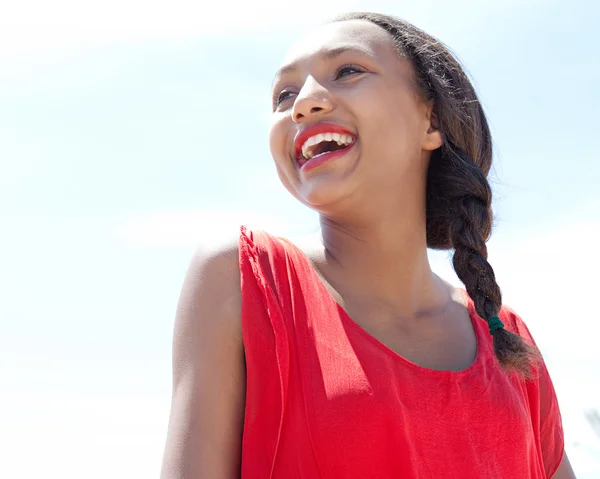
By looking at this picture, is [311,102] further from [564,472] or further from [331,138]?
[564,472]

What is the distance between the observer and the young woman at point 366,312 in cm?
203

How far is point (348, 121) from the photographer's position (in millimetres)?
2348

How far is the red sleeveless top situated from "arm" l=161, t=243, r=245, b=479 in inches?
1.4

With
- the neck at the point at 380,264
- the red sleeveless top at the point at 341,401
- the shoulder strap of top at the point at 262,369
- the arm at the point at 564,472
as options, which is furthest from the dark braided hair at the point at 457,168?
the shoulder strap of top at the point at 262,369

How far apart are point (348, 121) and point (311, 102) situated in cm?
12

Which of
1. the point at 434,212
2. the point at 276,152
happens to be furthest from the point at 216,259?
the point at 434,212

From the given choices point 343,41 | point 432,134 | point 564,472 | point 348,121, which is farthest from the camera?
point 564,472

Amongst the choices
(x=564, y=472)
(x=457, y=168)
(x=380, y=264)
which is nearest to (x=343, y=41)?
(x=457, y=168)

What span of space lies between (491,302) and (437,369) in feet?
1.21

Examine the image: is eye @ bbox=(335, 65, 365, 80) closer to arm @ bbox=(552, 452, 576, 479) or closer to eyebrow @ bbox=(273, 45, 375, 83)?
eyebrow @ bbox=(273, 45, 375, 83)

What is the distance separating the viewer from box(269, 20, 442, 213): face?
7.72 feet

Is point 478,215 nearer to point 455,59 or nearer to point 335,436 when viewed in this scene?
point 455,59

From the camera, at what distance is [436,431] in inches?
85.7

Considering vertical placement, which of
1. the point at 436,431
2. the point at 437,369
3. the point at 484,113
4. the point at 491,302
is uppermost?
the point at 484,113
